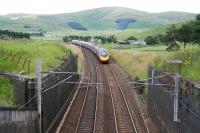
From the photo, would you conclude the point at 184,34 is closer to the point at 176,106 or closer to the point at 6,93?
the point at 6,93

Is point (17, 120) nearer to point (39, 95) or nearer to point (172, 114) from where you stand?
point (39, 95)

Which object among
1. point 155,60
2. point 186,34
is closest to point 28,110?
point 155,60

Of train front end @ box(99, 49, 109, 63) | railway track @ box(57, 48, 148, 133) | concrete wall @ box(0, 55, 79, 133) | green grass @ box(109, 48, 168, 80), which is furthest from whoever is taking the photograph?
train front end @ box(99, 49, 109, 63)

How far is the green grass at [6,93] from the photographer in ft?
108

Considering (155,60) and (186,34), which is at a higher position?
(186,34)

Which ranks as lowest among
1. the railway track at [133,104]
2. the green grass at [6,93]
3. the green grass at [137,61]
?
the railway track at [133,104]

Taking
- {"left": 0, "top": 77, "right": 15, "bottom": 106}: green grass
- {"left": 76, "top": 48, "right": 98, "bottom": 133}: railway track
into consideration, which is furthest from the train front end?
{"left": 0, "top": 77, "right": 15, "bottom": 106}: green grass

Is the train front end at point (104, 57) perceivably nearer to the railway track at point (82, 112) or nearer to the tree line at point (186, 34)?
the tree line at point (186, 34)

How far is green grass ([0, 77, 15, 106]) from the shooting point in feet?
108

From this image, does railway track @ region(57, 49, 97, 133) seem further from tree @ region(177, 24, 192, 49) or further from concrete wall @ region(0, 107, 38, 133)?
tree @ region(177, 24, 192, 49)

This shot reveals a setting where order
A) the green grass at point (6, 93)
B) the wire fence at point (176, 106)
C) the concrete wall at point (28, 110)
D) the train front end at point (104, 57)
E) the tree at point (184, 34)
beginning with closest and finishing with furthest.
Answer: the wire fence at point (176, 106) → the concrete wall at point (28, 110) → the green grass at point (6, 93) → the tree at point (184, 34) → the train front end at point (104, 57)

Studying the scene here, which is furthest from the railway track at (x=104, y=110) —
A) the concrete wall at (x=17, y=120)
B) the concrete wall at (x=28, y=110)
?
the concrete wall at (x=17, y=120)

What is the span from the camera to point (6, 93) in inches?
1379

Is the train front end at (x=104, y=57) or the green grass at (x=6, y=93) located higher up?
the green grass at (x=6, y=93)
